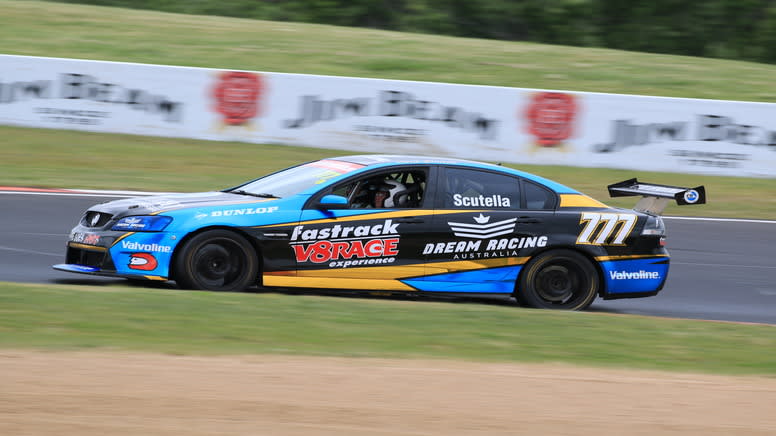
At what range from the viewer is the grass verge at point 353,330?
22.6 ft

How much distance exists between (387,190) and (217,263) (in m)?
1.59

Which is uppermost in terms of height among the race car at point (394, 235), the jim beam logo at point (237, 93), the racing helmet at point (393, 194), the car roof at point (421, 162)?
the jim beam logo at point (237, 93)

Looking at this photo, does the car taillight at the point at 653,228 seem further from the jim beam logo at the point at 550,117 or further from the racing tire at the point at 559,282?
the jim beam logo at the point at 550,117

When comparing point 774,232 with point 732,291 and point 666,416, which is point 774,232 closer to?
point 732,291

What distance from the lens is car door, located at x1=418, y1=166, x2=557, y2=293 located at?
9.10 metres

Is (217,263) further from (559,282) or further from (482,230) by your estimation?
(559,282)

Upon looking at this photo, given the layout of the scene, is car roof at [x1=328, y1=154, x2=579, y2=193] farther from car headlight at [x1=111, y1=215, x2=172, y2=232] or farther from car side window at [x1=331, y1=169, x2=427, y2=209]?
car headlight at [x1=111, y1=215, x2=172, y2=232]

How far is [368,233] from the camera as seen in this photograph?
29.2 ft

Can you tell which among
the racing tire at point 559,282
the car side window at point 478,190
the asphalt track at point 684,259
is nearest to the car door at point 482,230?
the car side window at point 478,190

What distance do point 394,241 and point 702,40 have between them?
114ft

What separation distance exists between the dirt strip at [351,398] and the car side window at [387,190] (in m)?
2.57

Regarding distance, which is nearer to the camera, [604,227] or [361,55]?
[604,227]

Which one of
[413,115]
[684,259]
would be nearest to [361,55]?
[413,115]

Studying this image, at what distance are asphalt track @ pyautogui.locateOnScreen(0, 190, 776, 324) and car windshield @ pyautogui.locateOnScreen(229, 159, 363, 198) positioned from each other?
4.78 ft
